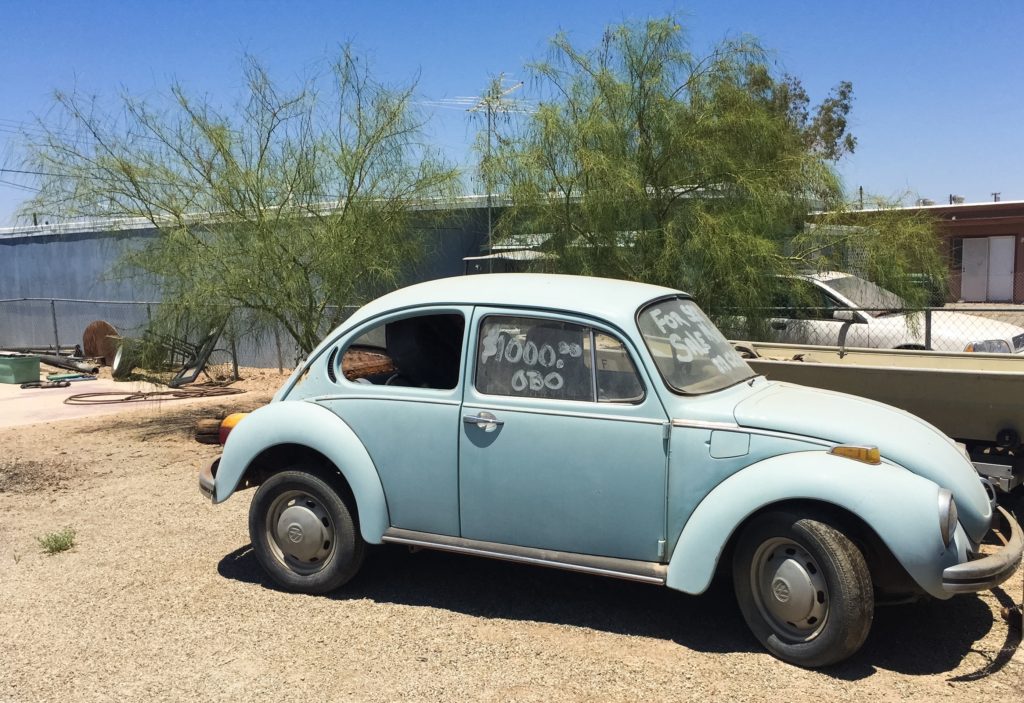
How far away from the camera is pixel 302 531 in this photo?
4.93m

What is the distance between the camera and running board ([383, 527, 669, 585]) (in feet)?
13.5

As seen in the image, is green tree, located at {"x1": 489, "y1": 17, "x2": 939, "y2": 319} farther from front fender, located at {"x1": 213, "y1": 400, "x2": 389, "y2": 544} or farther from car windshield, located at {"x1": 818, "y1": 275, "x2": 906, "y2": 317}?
front fender, located at {"x1": 213, "y1": 400, "x2": 389, "y2": 544}

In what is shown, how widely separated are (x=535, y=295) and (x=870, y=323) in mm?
7282

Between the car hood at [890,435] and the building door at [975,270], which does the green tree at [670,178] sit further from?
the building door at [975,270]

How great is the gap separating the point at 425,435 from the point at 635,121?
20.8 feet

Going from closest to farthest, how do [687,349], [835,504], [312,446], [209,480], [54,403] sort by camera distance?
1. [835,504]
2. [687,349]
3. [312,446]
4. [209,480]
5. [54,403]

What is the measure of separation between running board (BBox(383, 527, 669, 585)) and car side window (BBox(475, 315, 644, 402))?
30.1 inches

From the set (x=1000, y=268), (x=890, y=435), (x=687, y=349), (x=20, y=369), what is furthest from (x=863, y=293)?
(x=1000, y=268)

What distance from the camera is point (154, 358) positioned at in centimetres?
1106

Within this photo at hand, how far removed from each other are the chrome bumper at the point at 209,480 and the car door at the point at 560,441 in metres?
1.71

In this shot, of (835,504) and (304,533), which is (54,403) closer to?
(304,533)

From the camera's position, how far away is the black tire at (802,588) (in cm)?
375

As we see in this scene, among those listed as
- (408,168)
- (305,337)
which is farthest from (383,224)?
(305,337)

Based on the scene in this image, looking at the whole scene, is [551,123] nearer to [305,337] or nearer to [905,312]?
[305,337]
